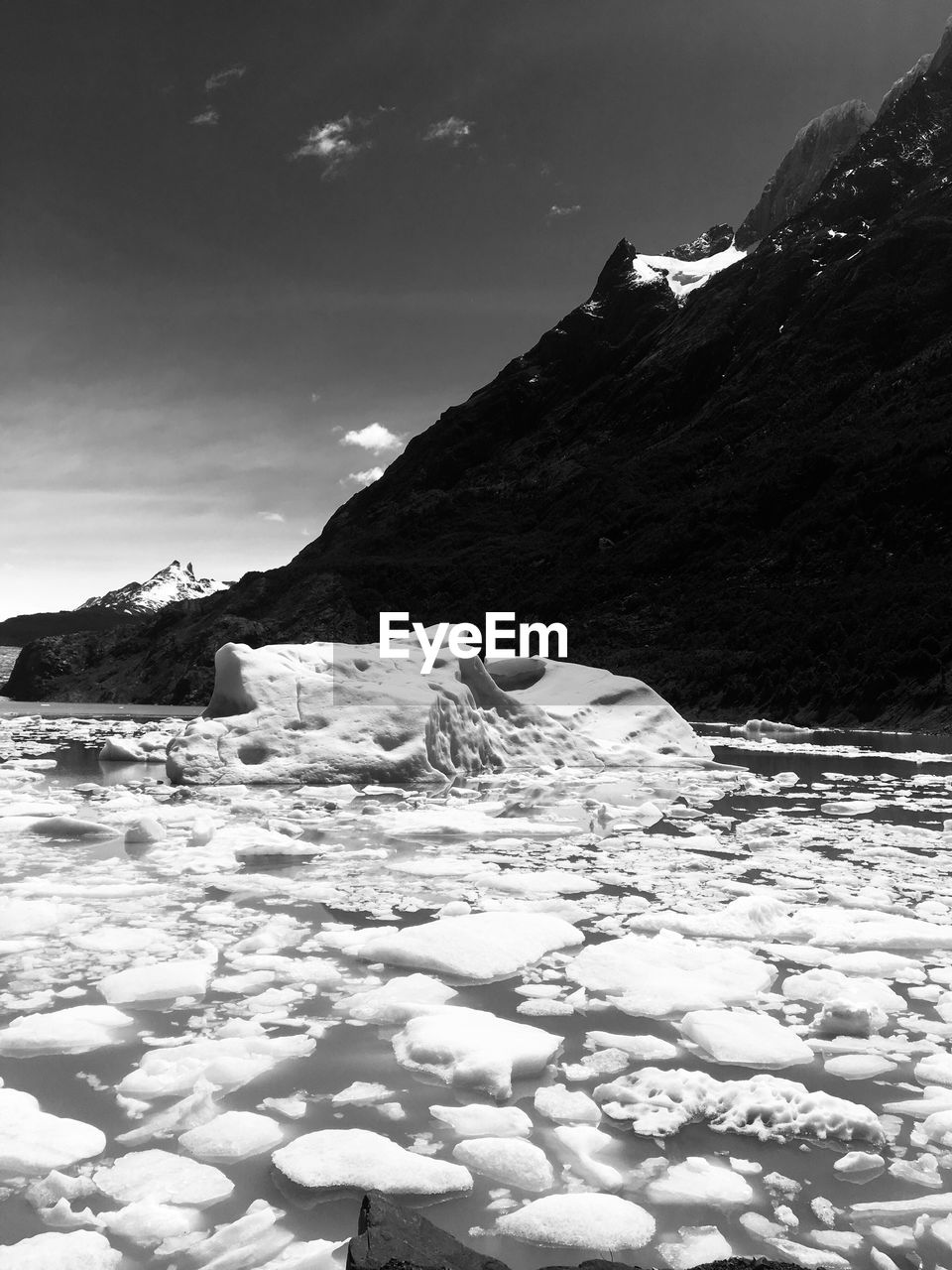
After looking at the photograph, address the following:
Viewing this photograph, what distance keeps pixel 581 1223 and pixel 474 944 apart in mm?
1880

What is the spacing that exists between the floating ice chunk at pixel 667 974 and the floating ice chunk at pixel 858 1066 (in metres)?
0.52

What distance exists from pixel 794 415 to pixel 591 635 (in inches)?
877

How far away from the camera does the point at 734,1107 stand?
2.29 metres

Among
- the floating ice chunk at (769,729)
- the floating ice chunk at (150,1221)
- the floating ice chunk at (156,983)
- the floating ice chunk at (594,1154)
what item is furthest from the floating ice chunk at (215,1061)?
the floating ice chunk at (769,729)

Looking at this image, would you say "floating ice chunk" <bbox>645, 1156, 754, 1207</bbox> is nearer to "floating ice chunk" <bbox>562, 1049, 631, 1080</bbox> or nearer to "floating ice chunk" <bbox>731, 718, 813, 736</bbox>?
"floating ice chunk" <bbox>562, 1049, 631, 1080</bbox>

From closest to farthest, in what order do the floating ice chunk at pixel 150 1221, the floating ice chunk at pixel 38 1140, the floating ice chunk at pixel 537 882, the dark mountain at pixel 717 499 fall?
the floating ice chunk at pixel 150 1221
the floating ice chunk at pixel 38 1140
the floating ice chunk at pixel 537 882
the dark mountain at pixel 717 499

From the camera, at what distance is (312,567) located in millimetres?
74562

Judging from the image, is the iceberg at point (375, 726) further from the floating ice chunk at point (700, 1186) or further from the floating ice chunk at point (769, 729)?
the floating ice chunk at point (769, 729)

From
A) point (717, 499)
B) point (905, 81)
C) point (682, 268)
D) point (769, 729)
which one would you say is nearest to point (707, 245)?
point (682, 268)

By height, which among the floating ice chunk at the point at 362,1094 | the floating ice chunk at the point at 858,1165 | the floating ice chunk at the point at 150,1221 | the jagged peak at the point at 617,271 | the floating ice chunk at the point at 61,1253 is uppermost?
the jagged peak at the point at 617,271

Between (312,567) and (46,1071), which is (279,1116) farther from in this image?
(312,567)

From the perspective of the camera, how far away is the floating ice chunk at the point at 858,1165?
204 cm

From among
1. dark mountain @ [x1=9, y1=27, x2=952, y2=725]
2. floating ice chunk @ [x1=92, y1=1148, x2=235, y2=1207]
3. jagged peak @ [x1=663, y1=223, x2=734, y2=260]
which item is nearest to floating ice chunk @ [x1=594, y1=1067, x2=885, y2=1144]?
floating ice chunk @ [x1=92, y1=1148, x2=235, y2=1207]

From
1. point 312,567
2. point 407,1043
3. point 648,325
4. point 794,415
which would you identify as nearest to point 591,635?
point 794,415
